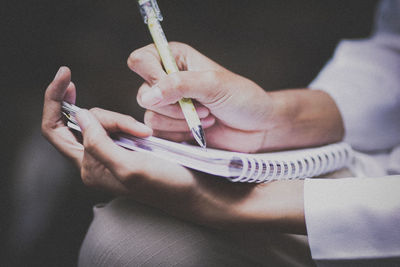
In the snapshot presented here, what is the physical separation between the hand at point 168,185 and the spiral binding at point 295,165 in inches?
1.2

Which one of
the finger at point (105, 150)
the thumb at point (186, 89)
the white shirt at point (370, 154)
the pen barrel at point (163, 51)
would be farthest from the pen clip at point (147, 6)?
the white shirt at point (370, 154)

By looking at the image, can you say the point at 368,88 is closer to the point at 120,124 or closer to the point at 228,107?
the point at 228,107

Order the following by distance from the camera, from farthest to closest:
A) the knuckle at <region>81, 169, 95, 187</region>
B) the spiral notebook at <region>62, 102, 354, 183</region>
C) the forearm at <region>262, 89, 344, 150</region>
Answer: the forearm at <region>262, 89, 344, 150</region> < the knuckle at <region>81, 169, 95, 187</region> < the spiral notebook at <region>62, 102, 354, 183</region>

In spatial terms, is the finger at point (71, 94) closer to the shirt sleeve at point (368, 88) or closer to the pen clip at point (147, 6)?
the pen clip at point (147, 6)

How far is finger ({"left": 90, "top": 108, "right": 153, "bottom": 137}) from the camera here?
442 millimetres

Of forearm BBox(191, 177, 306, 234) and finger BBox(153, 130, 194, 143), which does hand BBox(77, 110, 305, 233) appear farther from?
finger BBox(153, 130, 194, 143)

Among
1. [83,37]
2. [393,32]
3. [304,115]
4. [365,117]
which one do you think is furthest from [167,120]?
[393,32]

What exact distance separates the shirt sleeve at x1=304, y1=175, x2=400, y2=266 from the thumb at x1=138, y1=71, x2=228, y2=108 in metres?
0.22

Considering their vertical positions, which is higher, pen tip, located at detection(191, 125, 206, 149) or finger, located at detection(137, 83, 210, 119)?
finger, located at detection(137, 83, 210, 119)

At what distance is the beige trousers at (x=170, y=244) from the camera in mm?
465

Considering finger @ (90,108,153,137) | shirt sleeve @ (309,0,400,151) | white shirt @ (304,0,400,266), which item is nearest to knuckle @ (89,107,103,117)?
finger @ (90,108,153,137)

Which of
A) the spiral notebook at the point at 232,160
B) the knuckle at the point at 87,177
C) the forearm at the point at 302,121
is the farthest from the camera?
the forearm at the point at 302,121

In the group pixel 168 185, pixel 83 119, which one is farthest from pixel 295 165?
pixel 83 119

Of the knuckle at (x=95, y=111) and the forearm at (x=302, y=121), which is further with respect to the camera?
the forearm at (x=302, y=121)
